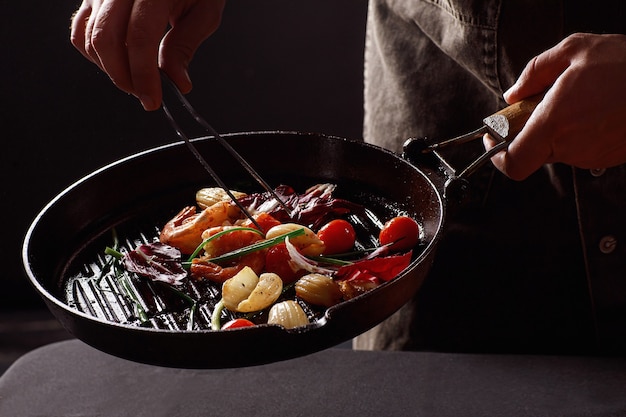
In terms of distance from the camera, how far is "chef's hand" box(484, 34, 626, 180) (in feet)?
4.15

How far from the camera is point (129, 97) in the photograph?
299 cm

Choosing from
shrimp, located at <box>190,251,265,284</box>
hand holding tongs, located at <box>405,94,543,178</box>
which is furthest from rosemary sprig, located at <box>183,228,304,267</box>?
hand holding tongs, located at <box>405,94,543,178</box>

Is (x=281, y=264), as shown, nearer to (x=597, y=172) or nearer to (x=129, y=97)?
(x=597, y=172)

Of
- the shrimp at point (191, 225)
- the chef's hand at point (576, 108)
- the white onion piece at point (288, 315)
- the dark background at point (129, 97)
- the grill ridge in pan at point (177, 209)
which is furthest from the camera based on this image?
the dark background at point (129, 97)

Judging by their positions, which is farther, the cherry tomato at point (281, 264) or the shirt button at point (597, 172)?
the shirt button at point (597, 172)

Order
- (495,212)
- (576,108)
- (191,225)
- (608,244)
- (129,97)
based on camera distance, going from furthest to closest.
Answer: (129,97) < (495,212) < (608,244) < (191,225) < (576,108)

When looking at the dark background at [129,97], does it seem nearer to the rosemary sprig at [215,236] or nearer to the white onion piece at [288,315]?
the rosemary sprig at [215,236]

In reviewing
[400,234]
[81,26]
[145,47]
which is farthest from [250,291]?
[81,26]

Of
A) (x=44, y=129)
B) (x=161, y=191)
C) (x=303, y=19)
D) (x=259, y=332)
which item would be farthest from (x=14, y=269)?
(x=259, y=332)

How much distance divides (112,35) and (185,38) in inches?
8.0

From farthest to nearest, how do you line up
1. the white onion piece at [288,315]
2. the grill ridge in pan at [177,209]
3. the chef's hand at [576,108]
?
the chef's hand at [576,108], the white onion piece at [288,315], the grill ridge in pan at [177,209]

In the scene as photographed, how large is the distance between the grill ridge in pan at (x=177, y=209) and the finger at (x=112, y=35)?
27cm

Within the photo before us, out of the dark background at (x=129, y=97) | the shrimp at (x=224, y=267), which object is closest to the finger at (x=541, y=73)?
the shrimp at (x=224, y=267)

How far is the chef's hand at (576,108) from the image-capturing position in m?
1.26
